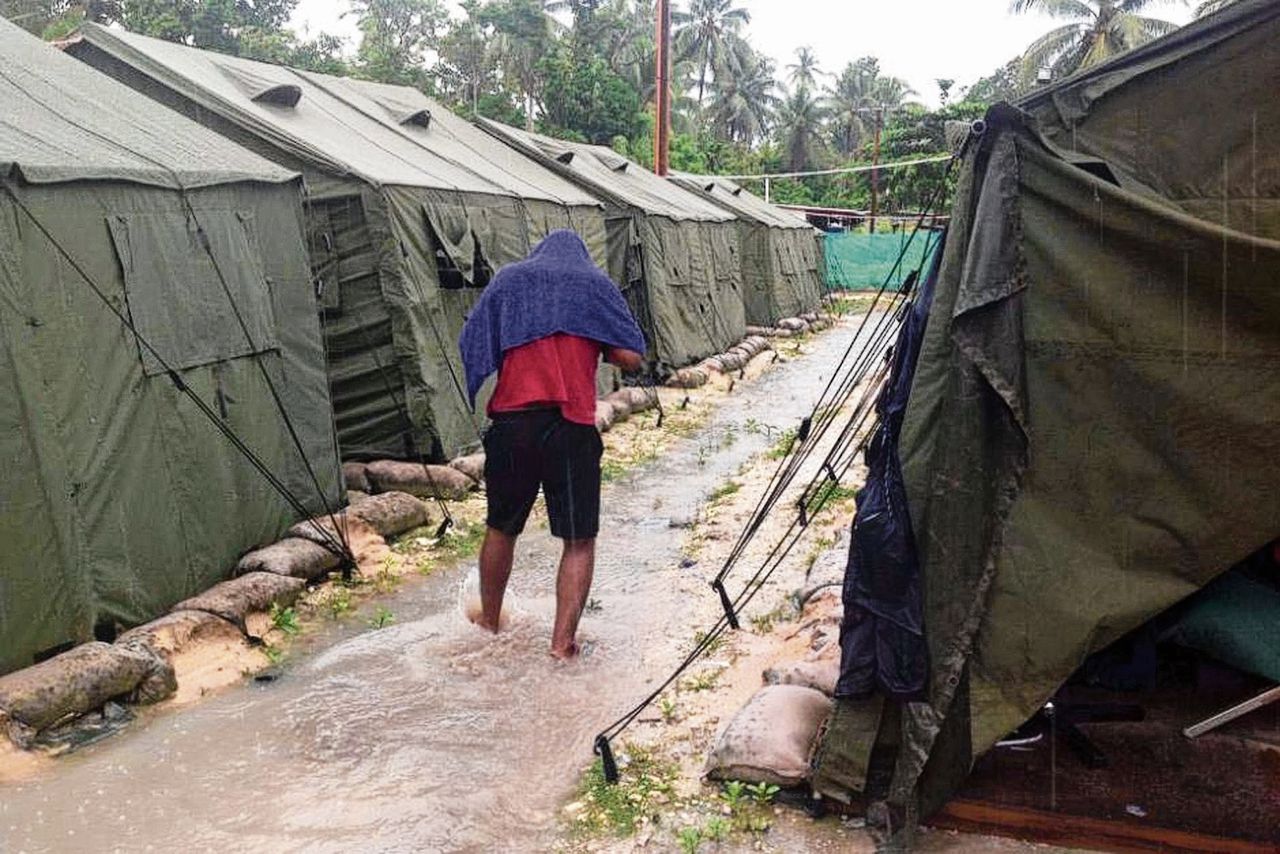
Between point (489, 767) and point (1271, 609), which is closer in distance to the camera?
point (1271, 609)

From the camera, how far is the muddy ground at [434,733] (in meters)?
3.66

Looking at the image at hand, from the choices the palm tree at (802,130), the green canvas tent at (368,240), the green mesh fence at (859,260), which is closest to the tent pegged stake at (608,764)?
the green canvas tent at (368,240)

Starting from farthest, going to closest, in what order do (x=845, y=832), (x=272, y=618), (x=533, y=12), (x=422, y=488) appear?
(x=533, y=12) < (x=422, y=488) < (x=272, y=618) < (x=845, y=832)

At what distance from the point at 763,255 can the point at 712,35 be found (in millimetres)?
34627

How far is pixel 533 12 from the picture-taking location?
3700 centimetres

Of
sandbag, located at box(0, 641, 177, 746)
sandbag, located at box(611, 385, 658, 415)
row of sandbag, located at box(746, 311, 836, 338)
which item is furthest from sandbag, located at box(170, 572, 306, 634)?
row of sandbag, located at box(746, 311, 836, 338)

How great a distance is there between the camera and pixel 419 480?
8.25 m

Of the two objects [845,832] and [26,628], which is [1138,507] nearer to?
[845,832]

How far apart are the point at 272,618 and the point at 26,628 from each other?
124 cm

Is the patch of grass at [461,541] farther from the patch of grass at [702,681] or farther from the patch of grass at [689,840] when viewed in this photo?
the patch of grass at [689,840]

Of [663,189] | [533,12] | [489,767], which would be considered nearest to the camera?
[489,767]

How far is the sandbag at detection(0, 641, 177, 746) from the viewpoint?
4.23m

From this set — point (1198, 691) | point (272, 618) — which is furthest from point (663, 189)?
point (1198, 691)

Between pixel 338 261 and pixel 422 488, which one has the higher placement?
pixel 338 261
